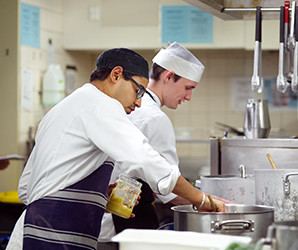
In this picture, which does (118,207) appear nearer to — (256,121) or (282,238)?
(282,238)

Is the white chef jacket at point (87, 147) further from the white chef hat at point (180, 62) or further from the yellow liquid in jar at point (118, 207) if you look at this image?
the white chef hat at point (180, 62)

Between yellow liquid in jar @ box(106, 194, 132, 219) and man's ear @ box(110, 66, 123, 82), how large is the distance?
41 cm

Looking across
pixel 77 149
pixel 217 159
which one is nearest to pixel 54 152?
pixel 77 149

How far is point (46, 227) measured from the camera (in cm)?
197

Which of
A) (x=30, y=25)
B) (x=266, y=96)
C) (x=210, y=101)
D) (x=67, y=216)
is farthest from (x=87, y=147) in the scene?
(x=266, y=96)

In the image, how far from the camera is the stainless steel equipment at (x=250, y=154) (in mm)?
2631

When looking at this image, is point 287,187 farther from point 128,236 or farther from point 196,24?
point 196,24

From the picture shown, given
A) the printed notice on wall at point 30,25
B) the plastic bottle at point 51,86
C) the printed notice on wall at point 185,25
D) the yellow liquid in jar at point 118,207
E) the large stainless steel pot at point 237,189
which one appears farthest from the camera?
the printed notice on wall at point 185,25

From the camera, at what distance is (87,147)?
1.93 m

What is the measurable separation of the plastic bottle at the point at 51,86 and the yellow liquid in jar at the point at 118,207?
117 inches

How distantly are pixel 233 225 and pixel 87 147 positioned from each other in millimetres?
550

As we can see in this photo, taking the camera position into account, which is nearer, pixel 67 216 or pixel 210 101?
pixel 67 216

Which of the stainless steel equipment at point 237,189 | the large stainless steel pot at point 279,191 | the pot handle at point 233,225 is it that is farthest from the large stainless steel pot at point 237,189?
the pot handle at point 233,225

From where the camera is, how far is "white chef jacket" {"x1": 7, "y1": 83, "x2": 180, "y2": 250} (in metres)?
1.77
